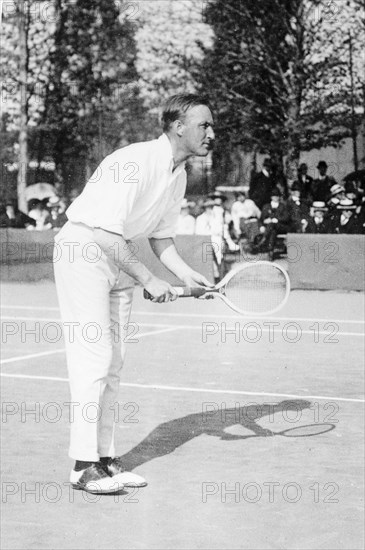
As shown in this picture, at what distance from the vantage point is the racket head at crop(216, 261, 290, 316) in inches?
263

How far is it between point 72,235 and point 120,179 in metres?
0.42

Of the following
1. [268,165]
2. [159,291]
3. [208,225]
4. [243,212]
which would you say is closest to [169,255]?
[159,291]

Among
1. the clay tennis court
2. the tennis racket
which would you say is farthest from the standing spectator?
the tennis racket

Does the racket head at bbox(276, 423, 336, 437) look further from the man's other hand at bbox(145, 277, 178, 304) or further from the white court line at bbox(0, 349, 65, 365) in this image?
the white court line at bbox(0, 349, 65, 365)

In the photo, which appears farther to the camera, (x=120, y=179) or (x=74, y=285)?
(x=74, y=285)

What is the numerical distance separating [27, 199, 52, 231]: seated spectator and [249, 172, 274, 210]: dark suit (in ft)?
14.4

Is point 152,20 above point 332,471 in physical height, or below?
above

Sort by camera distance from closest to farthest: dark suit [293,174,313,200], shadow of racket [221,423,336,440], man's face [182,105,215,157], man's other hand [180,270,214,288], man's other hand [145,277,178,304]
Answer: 1. man's face [182,105,215,157]
2. man's other hand [145,277,178,304]
3. man's other hand [180,270,214,288]
4. shadow of racket [221,423,336,440]
5. dark suit [293,174,313,200]

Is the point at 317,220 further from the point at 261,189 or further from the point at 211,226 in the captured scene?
the point at 211,226

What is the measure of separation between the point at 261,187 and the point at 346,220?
230 cm

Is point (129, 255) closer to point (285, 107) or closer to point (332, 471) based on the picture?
point (332, 471)

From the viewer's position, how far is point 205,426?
27.9 ft

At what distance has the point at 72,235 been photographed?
5.68 meters

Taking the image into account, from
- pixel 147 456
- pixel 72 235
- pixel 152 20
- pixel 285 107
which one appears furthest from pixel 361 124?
pixel 72 235
